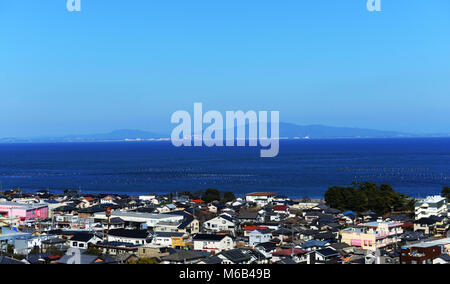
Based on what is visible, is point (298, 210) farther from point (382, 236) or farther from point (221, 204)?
point (382, 236)

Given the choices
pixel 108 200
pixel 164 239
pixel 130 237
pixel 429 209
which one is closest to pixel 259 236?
pixel 164 239

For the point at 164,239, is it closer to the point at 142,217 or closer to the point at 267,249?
the point at 267,249

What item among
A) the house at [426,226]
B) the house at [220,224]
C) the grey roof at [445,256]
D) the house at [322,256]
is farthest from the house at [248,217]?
the grey roof at [445,256]

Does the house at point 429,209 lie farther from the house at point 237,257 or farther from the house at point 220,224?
the house at point 237,257

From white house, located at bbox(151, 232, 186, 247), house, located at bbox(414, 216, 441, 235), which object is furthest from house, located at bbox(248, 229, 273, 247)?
house, located at bbox(414, 216, 441, 235)
